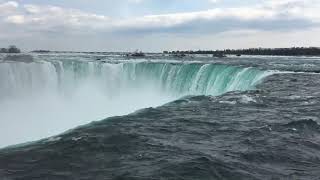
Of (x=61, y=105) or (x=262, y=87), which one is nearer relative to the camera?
(x=262, y=87)

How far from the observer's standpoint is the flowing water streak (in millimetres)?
28703

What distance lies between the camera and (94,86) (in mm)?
38000

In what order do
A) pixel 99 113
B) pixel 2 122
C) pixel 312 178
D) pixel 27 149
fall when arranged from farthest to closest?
pixel 99 113 < pixel 2 122 < pixel 27 149 < pixel 312 178

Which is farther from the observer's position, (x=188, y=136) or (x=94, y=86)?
(x=94, y=86)

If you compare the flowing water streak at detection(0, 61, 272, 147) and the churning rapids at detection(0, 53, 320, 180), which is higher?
the churning rapids at detection(0, 53, 320, 180)

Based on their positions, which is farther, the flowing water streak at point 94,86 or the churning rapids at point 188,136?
the flowing water streak at point 94,86

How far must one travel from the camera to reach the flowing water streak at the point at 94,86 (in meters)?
28.7

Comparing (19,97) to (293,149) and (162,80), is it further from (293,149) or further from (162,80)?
(293,149)

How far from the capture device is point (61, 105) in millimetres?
33250

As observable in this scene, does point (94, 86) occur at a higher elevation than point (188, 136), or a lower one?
lower

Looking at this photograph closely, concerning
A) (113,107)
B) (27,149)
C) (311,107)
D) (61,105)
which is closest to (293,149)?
(27,149)

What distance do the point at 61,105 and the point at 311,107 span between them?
63.4ft

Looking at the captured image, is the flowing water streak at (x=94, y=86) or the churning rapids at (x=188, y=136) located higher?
the churning rapids at (x=188, y=136)

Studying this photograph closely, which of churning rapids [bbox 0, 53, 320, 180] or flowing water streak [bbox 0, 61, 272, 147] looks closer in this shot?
churning rapids [bbox 0, 53, 320, 180]
